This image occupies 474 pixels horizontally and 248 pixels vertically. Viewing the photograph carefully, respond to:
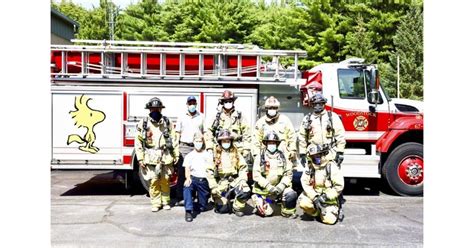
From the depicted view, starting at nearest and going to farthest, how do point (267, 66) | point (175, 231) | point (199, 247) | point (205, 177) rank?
point (199, 247), point (175, 231), point (205, 177), point (267, 66)

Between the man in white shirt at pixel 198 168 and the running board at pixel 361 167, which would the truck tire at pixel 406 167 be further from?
the man in white shirt at pixel 198 168

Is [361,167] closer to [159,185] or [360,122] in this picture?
[360,122]

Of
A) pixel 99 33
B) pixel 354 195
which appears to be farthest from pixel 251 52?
pixel 99 33

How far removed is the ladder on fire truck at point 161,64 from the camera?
28.9 ft

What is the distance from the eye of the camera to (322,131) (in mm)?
7453

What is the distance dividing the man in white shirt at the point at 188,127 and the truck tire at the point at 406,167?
136 inches

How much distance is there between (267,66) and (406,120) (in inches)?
108

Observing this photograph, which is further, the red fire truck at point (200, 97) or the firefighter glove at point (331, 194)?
the red fire truck at point (200, 97)

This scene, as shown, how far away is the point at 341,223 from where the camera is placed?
7.02 metres

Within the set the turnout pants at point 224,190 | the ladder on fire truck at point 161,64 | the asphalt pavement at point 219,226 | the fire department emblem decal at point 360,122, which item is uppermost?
the ladder on fire truck at point 161,64

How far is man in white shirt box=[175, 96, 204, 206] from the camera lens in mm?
8102

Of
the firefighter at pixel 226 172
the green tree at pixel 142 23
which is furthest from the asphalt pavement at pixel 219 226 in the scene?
the green tree at pixel 142 23

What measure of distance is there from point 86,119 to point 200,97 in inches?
79.4

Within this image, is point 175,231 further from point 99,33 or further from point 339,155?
point 99,33
